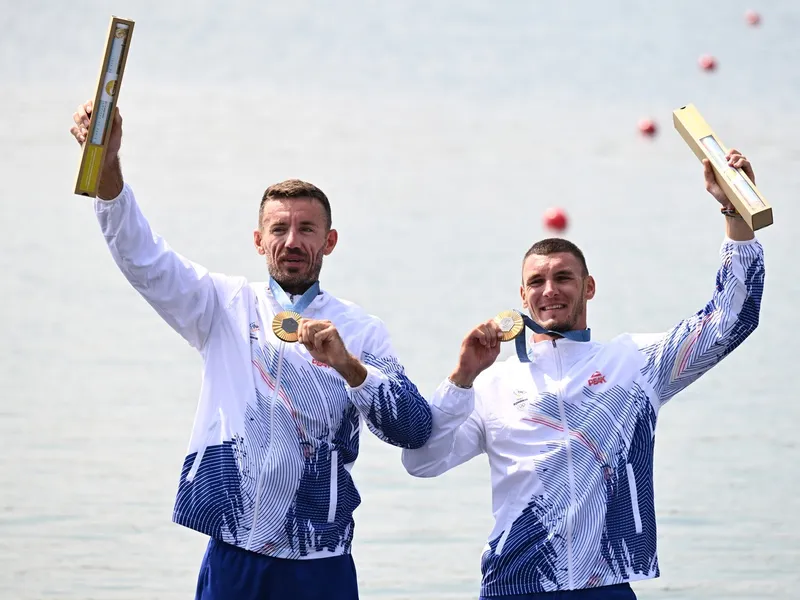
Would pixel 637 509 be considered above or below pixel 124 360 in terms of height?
below

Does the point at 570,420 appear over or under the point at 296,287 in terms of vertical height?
under

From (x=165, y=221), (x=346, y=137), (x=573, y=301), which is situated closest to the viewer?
(x=573, y=301)

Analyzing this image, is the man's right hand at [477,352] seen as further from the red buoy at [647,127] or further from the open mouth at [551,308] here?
the red buoy at [647,127]

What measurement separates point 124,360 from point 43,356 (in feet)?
1.48

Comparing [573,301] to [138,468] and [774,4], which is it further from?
[774,4]

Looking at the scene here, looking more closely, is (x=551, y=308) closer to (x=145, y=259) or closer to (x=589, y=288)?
(x=589, y=288)

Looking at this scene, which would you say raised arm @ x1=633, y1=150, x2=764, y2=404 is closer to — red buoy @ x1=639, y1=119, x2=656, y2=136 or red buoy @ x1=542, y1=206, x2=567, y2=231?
red buoy @ x1=542, y1=206, x2=567, y2=231

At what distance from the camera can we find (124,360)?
345 inches

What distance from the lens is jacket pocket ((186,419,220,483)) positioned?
3809 millimetres

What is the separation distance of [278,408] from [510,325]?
1.95 feet

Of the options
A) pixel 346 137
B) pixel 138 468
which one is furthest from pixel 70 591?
pixel 346 137

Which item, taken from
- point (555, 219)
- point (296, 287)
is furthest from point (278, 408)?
point (555, 219)

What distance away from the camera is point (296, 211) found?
396 centimetres

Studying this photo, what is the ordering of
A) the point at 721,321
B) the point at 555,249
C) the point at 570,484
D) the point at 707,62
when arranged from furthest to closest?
1. the point at 707,62
2. the point at 555,249
3. the point at 721,321
4. the point at 570,484
